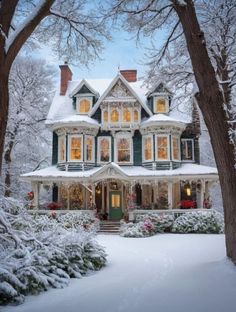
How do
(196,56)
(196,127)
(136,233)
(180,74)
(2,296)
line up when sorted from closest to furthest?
(2,296) → (196,56) → (180,74) → (136,233) → (196,127)

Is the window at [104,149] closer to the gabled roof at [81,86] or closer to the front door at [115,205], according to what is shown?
the front door at [115,205]

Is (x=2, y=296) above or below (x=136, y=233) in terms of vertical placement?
above

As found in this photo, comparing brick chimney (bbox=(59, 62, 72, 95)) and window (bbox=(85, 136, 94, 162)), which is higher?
brick chimney (bbox=(59, 62, 72, 95))

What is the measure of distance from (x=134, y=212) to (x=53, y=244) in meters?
14.0

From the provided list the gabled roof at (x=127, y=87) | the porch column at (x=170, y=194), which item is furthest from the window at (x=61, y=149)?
the porch column at (x=170, y=194)

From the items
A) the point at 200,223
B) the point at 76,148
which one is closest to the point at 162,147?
the point at 76,148

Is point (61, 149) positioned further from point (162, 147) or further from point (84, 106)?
point (162, 147)

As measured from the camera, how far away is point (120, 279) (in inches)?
321

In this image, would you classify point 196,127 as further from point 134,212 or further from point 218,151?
point 218,151

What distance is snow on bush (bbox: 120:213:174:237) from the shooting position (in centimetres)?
1942

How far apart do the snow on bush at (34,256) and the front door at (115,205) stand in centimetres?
1472

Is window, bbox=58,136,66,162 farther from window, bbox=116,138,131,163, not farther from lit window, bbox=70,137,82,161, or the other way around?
window, bbox=116,138,131,163

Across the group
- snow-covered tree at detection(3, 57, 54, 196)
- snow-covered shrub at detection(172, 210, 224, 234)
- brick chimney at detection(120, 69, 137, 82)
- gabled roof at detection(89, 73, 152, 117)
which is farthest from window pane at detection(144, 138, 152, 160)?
snow-covered tree at detection(3, 57, 54, 196)

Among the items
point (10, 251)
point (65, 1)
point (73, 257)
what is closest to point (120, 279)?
point (73, 257)
